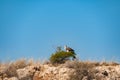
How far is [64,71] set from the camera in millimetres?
27875

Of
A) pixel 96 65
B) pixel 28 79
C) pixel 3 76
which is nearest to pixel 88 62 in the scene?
pixel 96 65

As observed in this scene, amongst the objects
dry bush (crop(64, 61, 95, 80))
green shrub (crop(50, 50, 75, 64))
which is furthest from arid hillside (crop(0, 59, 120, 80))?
green shrub (crop(50, 50, 75, 64))

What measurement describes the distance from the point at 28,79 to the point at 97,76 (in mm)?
5337

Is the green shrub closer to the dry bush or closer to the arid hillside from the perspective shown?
the arid hillside

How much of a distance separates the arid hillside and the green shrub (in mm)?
637

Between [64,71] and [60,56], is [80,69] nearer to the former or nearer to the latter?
[64,71]

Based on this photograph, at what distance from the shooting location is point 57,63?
30047mm

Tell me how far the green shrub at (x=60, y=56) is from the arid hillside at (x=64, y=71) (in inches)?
25.1

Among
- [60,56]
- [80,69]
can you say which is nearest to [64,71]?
[80,69]

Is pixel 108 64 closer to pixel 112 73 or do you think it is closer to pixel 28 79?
pixel 112 73

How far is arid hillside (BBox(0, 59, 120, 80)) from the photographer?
2775 cm

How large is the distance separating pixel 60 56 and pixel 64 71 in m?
2.56

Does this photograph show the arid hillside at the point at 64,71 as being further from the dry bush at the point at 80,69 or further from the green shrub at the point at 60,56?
the green shrub at the point at 60,56

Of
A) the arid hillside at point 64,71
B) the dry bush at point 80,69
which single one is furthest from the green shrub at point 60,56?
the dry bush at point 80,69
